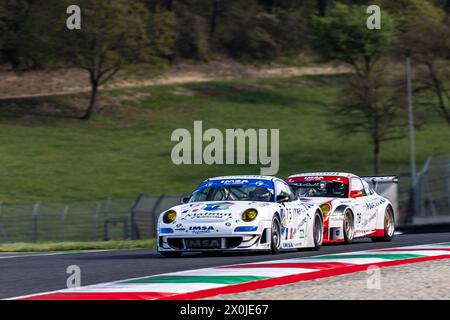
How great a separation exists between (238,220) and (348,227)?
393cm

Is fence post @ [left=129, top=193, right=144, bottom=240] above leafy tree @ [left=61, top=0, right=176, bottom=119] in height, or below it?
Result: below

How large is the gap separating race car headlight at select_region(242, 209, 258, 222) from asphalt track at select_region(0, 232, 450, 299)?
0.53 metres

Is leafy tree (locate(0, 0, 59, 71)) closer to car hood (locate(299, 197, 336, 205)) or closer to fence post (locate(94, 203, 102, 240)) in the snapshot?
fence post (locate(94, 203, 102, 240))

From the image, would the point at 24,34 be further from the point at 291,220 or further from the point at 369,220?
the point at 291,220

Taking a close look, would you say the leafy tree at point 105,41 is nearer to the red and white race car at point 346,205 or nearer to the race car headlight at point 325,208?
the red and white race car at point 346,205

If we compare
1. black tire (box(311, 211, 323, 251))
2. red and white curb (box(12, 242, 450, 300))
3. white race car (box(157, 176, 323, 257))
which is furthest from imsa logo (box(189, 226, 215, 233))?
black tire (box(311, 211, 323, 251))

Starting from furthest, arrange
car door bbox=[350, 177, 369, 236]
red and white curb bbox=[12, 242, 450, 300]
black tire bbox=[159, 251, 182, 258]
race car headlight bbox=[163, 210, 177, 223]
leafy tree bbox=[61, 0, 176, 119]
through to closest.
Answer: leafy tree bbox=[61, 0, 176, 119] → car door bbox=[350, 177, 369, 236] → black tire bbox=[159, 251, 182, 258] → race car headlight bbox=[163, 210, 177, 223] → red and white curb bbox=[12, 242, 450, 300]

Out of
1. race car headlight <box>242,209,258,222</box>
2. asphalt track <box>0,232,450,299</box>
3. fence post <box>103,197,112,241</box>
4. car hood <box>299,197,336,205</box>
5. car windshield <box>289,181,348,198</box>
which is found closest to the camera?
asphalt track <box>0,232,450,299</box>

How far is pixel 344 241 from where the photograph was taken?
1786 centimetres

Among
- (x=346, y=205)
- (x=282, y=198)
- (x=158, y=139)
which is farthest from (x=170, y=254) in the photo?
(x=158, y=139)

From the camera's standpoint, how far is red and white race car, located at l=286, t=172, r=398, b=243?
57.2ft
